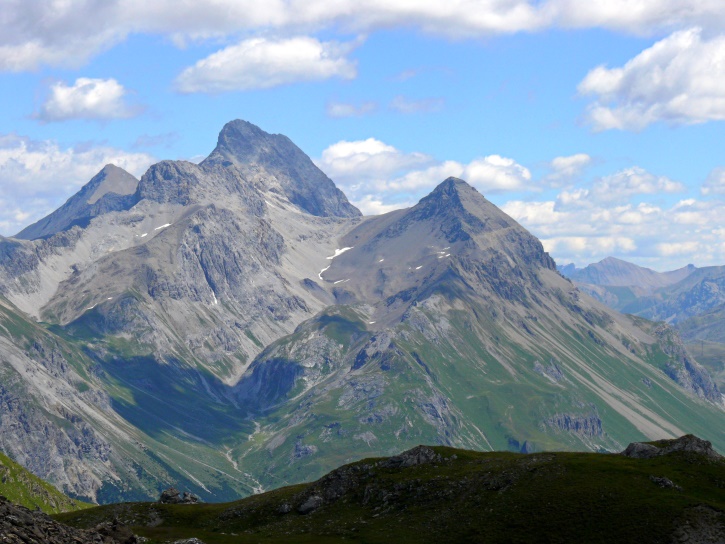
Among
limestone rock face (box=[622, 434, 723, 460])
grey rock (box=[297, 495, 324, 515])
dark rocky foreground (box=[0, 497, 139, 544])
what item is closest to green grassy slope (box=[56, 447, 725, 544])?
grey rock (box=[297, 495, 324, 515])

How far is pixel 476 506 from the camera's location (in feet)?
457

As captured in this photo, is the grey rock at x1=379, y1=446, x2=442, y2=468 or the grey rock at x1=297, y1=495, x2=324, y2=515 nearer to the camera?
the grey rock at x1=297, y1=495, x2=324, y2=515

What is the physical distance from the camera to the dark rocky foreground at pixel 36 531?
91.8 metres

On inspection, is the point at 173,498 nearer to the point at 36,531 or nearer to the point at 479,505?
the point at 479,505

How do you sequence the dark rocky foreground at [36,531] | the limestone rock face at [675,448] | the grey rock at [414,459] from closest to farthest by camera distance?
1. the dark rocky foreground at [36,531]
2. the limestone rock face at [675,448]
3. the grey rock at [414,459]

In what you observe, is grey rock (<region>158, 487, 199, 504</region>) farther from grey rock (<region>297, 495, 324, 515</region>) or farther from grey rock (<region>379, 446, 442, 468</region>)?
grey rock (<region>379, 446, 442, 468</region>)

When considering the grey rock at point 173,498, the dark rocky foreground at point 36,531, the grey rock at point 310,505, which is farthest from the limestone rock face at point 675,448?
the grey rock at point 173,498

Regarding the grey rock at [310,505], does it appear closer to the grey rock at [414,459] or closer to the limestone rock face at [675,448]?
the grey rock at [414,459]

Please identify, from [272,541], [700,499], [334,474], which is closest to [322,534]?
[272,541]

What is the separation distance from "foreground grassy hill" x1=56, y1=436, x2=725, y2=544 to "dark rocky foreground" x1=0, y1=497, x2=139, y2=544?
27665 millimetres

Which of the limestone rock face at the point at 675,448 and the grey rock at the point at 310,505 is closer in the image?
the limestone rock face at the point at 675,448

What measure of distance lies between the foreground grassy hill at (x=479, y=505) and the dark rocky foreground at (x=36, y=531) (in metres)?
27.7

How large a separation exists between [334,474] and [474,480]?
26.8 meters

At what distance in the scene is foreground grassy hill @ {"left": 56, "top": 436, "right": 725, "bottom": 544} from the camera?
12681 centimetres
